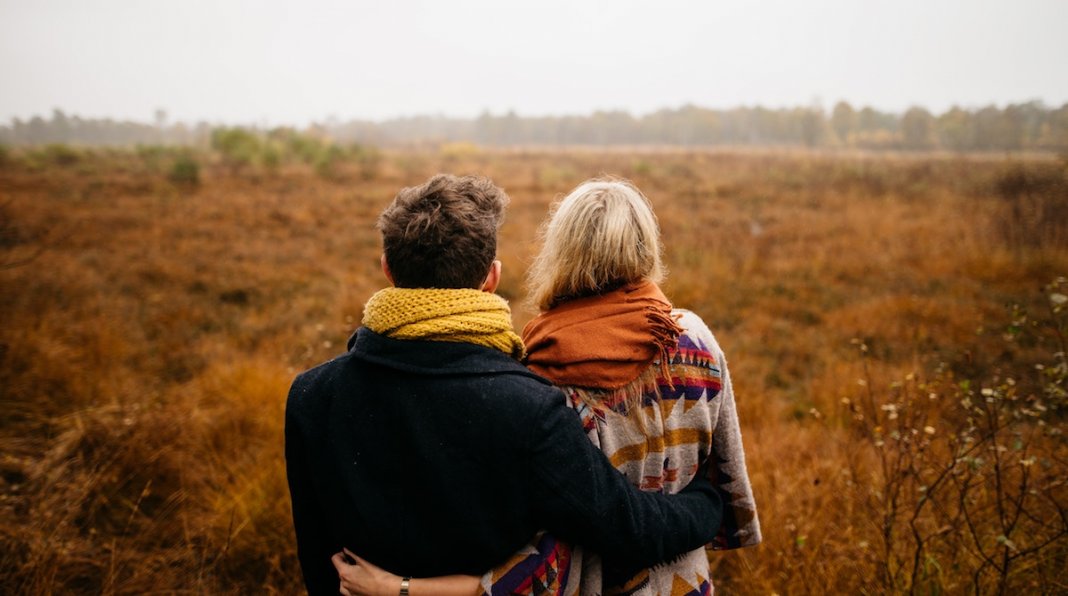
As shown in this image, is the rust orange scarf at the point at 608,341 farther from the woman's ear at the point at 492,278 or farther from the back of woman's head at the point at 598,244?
the woman's ear at the point at 492,278

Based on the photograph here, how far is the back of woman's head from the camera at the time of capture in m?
1.37

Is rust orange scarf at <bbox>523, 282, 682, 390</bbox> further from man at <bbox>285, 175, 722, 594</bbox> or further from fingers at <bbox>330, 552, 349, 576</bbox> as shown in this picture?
fingers at <bbox>330, 552, 349, 576</bbox>

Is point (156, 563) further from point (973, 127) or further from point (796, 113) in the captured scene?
point (796, 113)

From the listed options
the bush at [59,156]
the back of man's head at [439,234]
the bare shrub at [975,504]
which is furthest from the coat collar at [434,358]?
the bush at [59,156]

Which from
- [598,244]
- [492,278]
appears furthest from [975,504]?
[492,278]

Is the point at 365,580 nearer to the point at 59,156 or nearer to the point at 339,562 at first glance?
the point at 339,562

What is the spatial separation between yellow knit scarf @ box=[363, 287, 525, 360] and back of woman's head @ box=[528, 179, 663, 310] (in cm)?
27

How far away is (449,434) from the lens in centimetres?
113

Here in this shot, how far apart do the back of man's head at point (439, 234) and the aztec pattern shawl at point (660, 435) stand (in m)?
0.44

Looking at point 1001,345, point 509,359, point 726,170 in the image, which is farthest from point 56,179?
point 726,170

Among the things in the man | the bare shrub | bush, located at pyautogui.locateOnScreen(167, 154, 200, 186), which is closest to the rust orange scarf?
the man

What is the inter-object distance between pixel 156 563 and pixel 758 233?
11779 millimetres

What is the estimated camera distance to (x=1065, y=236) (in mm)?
8508

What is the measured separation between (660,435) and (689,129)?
329ft
